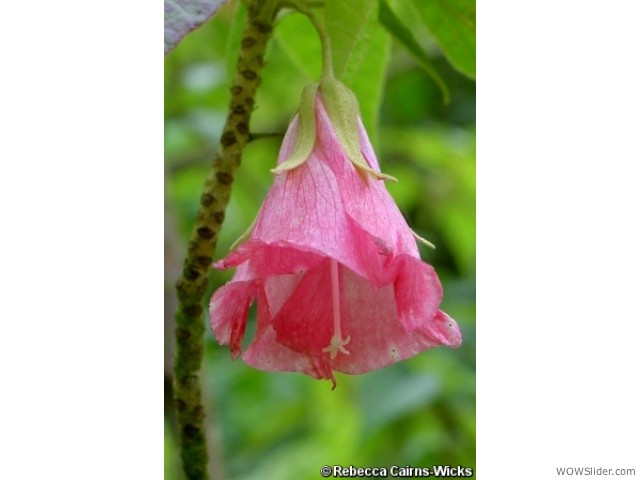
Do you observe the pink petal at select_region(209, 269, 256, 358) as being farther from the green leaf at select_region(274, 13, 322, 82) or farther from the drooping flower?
the green leaf at select_region(274, 13, 322, 82)

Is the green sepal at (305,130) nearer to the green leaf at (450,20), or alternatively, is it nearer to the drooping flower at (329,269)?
the drooping flower at (329,269)

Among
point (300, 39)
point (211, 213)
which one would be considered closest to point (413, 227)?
point (300, 39)

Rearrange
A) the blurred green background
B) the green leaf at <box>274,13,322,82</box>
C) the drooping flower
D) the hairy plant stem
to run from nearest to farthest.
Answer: the drooping flower → the hairy plant stem → the green leaf at <box>274,13,322,82</box> → the blurred green background

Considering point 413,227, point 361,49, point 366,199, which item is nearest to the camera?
point 366,199

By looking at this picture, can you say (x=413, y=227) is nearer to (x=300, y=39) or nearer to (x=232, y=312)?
(x=300, y=39)

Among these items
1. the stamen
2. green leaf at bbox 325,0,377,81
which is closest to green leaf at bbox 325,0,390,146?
green leaf at bbox 325,0,377,81
